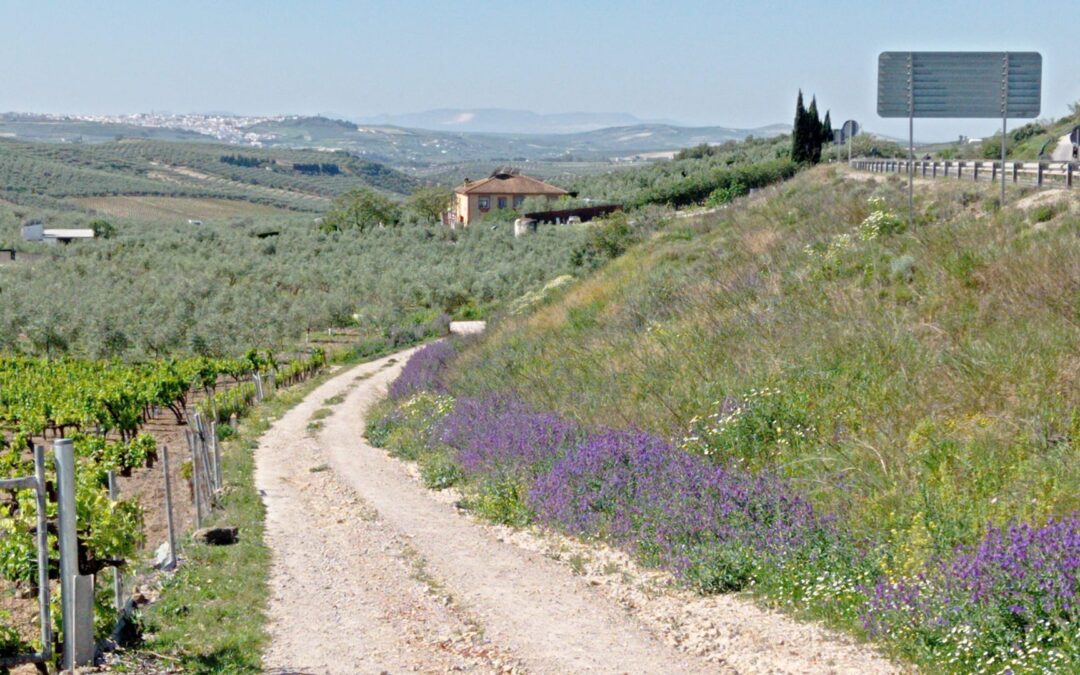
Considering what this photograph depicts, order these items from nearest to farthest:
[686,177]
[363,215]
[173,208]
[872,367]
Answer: [872,367] → [686,177] → [363,215] → [173,208]

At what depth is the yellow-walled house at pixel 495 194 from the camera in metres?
109

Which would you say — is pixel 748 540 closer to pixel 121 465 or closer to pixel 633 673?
pixel 633 673

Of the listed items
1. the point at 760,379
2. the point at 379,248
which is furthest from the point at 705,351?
the point at 379,248

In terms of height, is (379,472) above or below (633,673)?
below

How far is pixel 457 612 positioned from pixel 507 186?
4055 inches

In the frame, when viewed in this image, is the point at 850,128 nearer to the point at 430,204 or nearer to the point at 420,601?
the point at 420,601

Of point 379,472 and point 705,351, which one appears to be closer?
point 705,351

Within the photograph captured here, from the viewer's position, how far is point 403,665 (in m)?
8.77

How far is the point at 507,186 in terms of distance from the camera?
112 m

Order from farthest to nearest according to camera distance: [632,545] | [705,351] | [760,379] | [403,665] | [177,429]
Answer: [177,429], [705,351], [760,379], [632,545], [403,665]

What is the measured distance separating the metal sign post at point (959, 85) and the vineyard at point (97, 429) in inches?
584

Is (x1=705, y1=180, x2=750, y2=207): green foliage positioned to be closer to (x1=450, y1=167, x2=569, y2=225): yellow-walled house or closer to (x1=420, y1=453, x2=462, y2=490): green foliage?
(x1=420, y1=453, x2=462, y2=490): green foliage

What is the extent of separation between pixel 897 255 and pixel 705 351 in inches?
166

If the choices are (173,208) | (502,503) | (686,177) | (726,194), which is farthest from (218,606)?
(173,208)
